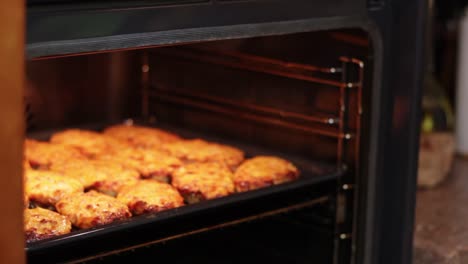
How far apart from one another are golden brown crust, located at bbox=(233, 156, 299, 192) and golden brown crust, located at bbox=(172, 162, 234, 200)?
0.11 ft

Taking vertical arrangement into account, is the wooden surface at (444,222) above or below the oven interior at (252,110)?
below

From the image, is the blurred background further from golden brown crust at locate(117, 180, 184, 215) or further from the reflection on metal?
golden brown crust at locate(117, 180, 184, 215)

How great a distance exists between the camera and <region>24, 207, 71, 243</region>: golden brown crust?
1.96 m

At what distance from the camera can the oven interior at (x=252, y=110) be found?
224cm

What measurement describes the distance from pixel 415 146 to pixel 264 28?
21.2 inches

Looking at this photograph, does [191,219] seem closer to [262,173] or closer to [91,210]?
[91,210]

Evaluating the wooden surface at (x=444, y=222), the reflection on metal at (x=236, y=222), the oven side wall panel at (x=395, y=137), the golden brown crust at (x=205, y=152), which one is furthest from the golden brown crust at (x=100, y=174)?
the wooden surface at (x=444, y=222)

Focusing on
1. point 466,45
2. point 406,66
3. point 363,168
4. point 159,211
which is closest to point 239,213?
point 159,211

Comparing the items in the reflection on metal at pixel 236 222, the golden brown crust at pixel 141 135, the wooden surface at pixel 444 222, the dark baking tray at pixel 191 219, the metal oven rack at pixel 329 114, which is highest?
the metal oven rack at pixel 329 114

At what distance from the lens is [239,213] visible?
6.99 ft

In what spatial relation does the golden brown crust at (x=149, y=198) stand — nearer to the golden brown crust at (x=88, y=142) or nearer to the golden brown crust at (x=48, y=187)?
the golden brown crust at (x=48, y=187)

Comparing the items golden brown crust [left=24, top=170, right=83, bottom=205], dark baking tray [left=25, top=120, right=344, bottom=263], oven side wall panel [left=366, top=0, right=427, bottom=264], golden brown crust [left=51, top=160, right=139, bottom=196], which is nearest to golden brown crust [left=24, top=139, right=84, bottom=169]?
golden brown crust [left=51, top=160, right=139, bottom=196]

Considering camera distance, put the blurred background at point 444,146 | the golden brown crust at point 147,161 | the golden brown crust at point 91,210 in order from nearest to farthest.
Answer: the golden brown crust at point 91,210 → the golden brown crust at point 147,161 → the blurred background at point 444,146

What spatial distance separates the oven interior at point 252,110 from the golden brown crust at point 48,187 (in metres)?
0.26
